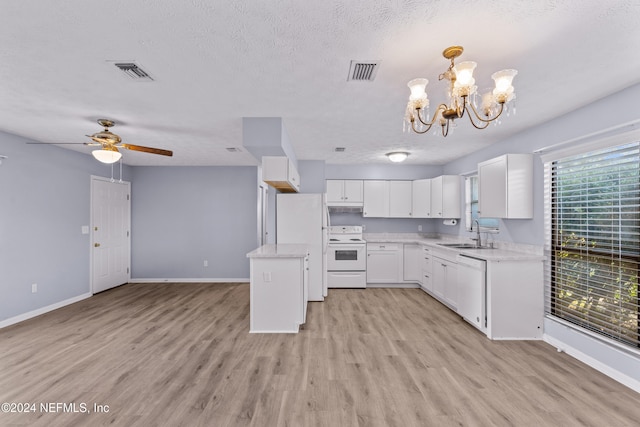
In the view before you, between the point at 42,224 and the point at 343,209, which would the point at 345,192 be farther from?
the point at 42,224

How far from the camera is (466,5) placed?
1499mm

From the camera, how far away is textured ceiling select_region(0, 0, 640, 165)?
1.55 metres

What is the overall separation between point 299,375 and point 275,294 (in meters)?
1.09

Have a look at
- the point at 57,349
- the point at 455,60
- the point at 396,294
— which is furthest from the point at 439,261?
the point at 57,349

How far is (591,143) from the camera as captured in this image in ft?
8.91

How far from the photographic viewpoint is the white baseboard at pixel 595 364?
2.36 meters

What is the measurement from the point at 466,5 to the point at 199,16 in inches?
55.1

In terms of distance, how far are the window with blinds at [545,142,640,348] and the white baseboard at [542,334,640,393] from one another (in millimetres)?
251

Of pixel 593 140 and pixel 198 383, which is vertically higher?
pixel 593 140

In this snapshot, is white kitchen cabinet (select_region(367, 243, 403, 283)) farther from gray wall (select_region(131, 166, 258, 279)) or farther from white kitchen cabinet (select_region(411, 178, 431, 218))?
gray wall (select_region(131, 166, 258, 279))

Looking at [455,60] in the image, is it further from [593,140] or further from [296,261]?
[296,261]

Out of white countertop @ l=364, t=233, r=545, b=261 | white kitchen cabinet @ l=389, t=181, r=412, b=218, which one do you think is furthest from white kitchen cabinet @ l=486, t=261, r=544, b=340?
white kitchen cabinet @ l=389, t=181, r=412, b=218

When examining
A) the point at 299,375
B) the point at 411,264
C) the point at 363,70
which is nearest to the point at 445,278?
the point at 411,264

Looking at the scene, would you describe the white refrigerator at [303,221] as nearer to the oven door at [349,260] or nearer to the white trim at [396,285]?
the oven door at [349,260]
